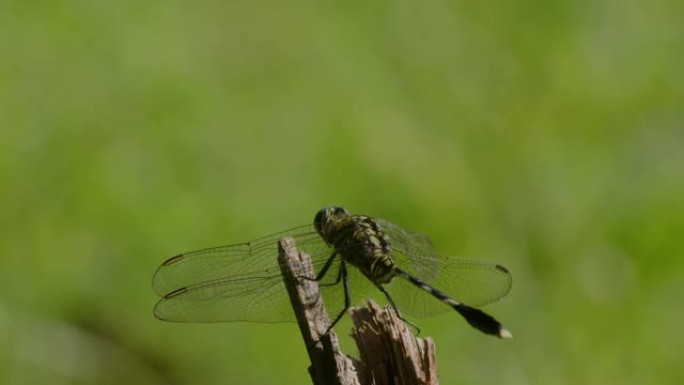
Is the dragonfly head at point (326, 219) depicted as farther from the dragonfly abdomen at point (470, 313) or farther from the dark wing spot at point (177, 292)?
the dark wing spot at point (177, 292)

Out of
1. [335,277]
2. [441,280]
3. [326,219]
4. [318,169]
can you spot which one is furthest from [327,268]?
[318,169]

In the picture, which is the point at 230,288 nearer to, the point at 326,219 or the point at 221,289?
the point at 221,289

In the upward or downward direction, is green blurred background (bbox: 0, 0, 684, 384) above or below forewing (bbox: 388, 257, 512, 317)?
above

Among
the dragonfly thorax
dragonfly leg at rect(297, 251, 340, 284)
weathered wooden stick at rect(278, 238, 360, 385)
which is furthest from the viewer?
the dragonfly thorax

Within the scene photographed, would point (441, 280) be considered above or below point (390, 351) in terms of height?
above

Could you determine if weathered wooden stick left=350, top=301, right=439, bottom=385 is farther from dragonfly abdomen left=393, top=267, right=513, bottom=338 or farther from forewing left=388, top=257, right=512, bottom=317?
forewing left=388, top=257, right=512, bottom=317

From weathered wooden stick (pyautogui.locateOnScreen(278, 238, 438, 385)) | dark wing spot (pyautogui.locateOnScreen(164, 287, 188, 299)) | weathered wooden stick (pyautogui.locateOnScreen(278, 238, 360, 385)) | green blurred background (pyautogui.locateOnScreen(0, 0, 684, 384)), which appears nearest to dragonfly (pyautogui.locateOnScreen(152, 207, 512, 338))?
dark wing spot (pyautogui.locateOnScreen(164, 287, 188, 299))

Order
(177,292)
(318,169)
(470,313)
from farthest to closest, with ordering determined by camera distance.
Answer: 1. (318,169)
2. (177,292)
3. (470,313)
